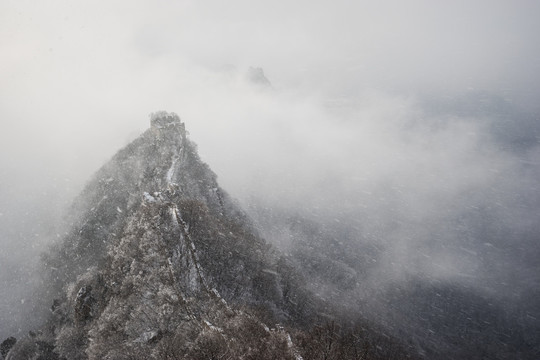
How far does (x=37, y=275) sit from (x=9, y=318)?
13.8 meters

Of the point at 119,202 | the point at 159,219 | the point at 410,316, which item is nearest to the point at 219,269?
the point at 159,219

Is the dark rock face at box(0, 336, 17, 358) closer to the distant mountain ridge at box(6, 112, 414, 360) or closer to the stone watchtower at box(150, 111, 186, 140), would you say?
the distant mountain ridge at box(6, 112, 414, 360)

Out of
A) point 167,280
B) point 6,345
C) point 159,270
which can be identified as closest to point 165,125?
point 159,270

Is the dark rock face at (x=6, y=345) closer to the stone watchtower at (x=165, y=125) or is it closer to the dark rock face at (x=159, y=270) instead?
the dark rock face at (x=159, y=270)

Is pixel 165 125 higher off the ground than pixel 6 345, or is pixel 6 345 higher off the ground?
pixel 165 125

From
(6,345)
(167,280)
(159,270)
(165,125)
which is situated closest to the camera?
(167,280)

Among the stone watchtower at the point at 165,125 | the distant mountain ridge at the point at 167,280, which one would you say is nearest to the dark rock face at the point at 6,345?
the distant mountain ridge at the point at 167,280

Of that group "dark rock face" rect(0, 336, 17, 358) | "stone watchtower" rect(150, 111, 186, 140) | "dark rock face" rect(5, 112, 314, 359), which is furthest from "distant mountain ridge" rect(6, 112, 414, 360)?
"dark rock face" rect(0, 336, 17, 358)

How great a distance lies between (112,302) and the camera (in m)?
62.9

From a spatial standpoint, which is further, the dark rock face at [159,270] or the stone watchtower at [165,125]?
the stone watchtower at [165,125]

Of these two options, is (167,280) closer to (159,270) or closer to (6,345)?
(159,270)

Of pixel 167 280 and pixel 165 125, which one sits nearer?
pixel 167 280

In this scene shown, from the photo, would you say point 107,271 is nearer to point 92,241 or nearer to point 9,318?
point 92,241

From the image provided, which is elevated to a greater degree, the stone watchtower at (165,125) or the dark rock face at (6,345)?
the stone watchtower at (165,125)
